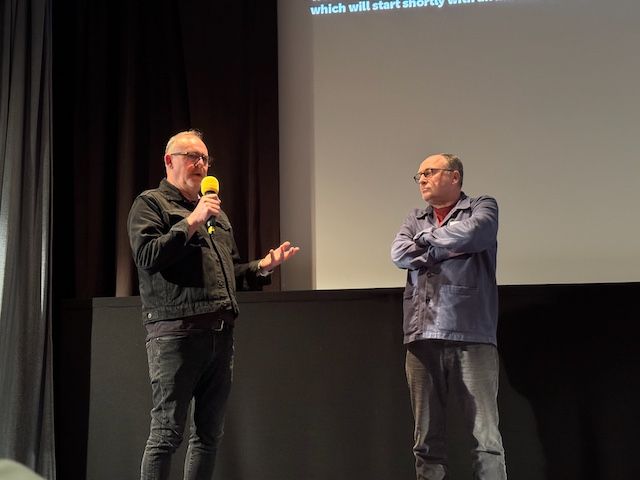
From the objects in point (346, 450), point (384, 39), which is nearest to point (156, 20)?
point (384, 39)

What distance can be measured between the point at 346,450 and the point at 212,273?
1.23 m

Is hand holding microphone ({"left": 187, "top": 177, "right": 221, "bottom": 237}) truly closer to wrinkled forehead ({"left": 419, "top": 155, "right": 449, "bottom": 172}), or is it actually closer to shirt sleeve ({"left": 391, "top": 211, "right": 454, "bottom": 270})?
shirt sleeve ({"left": 391, "top": 211, "right": 454, "bottom": 270})

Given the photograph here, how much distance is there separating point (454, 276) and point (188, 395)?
1097mm

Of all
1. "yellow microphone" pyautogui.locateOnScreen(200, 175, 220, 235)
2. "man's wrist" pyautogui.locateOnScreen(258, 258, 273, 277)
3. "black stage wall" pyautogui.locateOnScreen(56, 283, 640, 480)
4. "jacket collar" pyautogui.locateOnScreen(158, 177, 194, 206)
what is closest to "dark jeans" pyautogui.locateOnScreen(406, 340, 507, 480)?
"black stage wall" pyautogui.locateOnScreen(56, 283, 640, 480)

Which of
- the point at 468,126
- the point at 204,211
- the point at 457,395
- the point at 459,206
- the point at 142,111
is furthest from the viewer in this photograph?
the point at 142,111

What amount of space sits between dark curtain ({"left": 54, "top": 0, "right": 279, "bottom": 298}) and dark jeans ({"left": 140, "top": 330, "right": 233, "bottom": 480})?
3.76ft

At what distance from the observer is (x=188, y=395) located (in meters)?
2.21

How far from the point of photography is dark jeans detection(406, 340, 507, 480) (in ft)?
7.94

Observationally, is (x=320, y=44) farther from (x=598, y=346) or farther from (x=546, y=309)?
(x=598, y=346)

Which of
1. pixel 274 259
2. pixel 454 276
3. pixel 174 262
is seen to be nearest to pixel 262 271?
pixel 274 259

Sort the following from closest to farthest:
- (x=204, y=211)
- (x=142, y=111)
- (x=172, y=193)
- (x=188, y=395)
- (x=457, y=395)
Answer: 1. (x=204, y=211)
2. (x=188, y=395)
3. (x=172, y=193)
4. (x=457, y=395)
5. (x=142, y=111)

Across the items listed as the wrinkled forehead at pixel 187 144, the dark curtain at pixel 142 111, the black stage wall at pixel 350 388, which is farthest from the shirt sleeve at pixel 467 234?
the dark curtain at pixel 142 111

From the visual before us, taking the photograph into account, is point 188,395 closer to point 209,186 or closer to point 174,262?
point 174,262

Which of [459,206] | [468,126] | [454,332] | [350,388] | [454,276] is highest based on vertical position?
[468,126]
